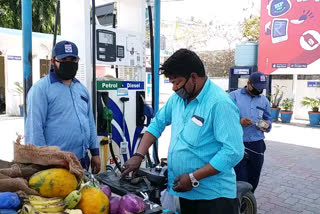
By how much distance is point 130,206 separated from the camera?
1.65 meters

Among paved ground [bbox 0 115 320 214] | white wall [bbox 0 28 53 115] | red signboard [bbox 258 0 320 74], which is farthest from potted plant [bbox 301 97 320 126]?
white wall [bbox 0 28 53 115]

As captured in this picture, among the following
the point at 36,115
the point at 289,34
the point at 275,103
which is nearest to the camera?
the point at 36,115

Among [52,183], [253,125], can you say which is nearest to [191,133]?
[52,183]

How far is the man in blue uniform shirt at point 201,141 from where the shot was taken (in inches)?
79.7

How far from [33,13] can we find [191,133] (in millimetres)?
17726

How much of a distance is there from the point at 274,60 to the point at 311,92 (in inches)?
79.9

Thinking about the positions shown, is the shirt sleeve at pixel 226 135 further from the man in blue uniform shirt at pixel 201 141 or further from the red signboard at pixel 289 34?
the red signboard at pixel 289 34

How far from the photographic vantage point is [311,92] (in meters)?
13.3

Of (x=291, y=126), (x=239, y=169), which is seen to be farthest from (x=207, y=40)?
(x=239, y=169)

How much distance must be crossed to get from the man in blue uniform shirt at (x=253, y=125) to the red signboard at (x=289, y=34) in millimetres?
9811

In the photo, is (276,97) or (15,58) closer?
(276,97)

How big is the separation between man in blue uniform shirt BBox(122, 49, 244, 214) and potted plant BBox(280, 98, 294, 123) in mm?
11845

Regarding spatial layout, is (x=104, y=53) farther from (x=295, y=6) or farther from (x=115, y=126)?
(x=295, y=6)

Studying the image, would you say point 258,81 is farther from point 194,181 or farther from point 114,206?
point 114,206
